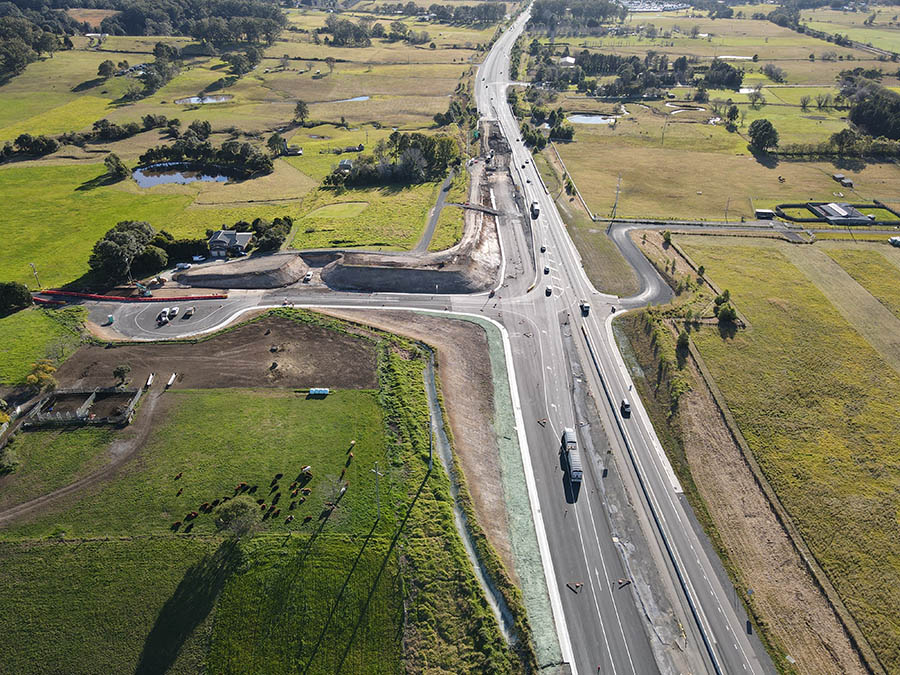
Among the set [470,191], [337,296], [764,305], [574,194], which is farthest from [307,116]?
[764,305]

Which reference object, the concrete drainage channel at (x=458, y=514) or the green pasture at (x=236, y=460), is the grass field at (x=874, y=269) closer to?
the concrete drainage channel at (x=458, y=514)

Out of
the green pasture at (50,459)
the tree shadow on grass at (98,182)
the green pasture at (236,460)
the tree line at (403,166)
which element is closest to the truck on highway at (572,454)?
the green pasture at (236,460)

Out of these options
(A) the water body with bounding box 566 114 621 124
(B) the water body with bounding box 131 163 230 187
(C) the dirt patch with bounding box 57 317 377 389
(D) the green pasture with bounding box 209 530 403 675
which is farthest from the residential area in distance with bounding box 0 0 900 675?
(A) the water body with bounding box 566 114 621 124

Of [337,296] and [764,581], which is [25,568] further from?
[764,581]

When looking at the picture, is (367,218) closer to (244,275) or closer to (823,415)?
(244,275)

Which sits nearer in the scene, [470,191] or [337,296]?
[337,296]

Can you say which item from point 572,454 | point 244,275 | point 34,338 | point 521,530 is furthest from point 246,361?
point 572,454

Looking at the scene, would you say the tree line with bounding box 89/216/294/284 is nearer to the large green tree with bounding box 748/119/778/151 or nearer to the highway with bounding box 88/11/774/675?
the highway with bounding box 88/11/774/675
